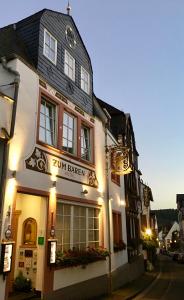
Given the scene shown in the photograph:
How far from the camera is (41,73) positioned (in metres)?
11.2

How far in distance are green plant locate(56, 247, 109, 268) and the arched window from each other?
1017 millimetres

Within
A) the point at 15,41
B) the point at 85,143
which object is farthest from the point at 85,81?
the point at 15,41

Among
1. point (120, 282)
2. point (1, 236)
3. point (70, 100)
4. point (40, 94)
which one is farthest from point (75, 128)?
point (120, 282)

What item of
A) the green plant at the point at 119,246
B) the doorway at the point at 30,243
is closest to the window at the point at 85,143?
the doorway at the point at 30,243

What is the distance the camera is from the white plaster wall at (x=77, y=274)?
397 inches

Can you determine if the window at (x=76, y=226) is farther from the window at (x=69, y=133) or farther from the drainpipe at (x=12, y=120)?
the drainpipe at (x=12, y=120)

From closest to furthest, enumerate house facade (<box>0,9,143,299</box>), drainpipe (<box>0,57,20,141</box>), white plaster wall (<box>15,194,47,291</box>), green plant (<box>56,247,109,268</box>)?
drainpipe (<box>0,57,20,141</box>)
house facade (<box>0,9,143,299</box>)
white plaster wall (<box>15,194,47,291</box>)
green plant (<box>56,247,109,268</box>)

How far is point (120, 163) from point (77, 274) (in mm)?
5946

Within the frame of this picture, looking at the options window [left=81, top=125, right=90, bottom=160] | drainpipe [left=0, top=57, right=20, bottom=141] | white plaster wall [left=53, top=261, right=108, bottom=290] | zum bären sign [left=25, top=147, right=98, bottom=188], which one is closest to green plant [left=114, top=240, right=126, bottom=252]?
white plaster wall [left=53, top=261, right=108, bottom=290]

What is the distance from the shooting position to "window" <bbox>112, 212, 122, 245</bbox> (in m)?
16.3

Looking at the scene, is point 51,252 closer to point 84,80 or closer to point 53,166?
point 53,166

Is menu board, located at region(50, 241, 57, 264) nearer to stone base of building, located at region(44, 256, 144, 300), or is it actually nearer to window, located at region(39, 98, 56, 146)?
stone base of building, located at region(44, 256, 144, 300)

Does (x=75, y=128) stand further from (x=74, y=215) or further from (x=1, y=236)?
(x=1, y=236)

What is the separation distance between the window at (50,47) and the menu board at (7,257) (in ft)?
23.2
